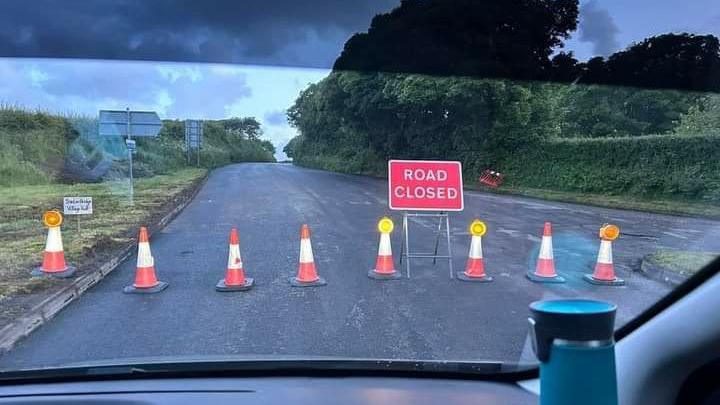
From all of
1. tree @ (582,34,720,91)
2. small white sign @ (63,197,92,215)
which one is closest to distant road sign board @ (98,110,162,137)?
small white sign @ (63,197,92,215)

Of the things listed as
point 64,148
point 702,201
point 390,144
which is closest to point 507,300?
point 702,201

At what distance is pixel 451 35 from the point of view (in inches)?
307

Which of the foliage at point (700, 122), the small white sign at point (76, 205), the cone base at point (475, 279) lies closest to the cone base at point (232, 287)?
the cone base at point (475, 279)

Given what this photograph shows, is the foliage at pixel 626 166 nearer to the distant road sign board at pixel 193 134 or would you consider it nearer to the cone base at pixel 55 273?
the cone base at pixel 55 273

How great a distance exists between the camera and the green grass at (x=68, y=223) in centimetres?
881

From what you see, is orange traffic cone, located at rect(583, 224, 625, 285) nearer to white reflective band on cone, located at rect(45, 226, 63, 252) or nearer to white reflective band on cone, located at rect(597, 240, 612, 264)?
white reflective band on cone, located at rect(597, 240, 612, 264)

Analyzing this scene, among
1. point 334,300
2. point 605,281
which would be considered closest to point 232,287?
point 334,300

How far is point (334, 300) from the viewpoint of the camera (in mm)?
7047

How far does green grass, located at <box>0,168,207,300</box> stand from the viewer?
8.81 metres

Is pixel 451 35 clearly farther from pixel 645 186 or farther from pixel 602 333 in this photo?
pixel 645 186

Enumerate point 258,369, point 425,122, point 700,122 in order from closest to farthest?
1. point 258,369
2. point 700,122
3. point 425,122

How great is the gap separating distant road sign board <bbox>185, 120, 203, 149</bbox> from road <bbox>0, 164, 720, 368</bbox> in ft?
61.6

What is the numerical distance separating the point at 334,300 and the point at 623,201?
1583cm

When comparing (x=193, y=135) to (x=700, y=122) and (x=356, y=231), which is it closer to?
(x=356, y=231)
